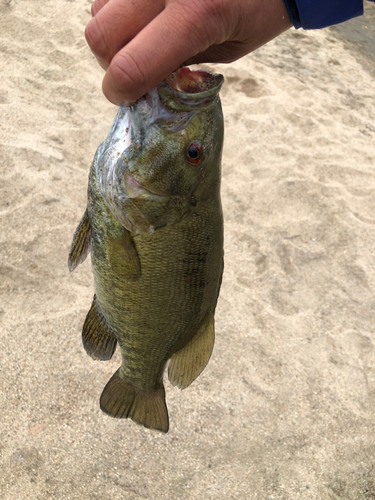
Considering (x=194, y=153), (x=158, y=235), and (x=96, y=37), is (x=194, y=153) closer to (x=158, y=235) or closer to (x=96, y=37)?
(x=158, y=235)

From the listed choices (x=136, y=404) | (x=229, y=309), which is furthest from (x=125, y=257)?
(x=229, y=309)

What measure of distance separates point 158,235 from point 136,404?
2.88ft

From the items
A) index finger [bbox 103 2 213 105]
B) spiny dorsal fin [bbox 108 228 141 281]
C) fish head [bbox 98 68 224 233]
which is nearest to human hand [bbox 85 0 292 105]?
index finger [bbox 103 2 213 105]

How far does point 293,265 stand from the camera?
14.5 feet

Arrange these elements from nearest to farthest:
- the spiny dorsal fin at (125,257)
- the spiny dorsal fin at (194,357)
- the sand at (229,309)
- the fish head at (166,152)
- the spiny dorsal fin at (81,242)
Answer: the fish head at (166,152)
the spiny dorsal fin at (125,257)
the spiny dorsal fin at (81,242)
the spiny dorsal fin at (194,357)
the sand at (229,309)

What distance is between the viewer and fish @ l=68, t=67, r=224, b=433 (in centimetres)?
145

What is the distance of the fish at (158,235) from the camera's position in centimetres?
145

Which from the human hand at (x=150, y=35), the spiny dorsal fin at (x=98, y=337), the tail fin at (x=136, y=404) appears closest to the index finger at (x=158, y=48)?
the human hand at (x=150, y=35)

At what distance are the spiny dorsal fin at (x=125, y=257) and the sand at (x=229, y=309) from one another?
1.90 metres

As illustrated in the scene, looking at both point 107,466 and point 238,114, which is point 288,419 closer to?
point 107,466

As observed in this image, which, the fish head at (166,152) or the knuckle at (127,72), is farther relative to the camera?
the fish head at (166,152)

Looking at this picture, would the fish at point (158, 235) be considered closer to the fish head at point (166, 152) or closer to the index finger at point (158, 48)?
the fish head at point (166, 152)

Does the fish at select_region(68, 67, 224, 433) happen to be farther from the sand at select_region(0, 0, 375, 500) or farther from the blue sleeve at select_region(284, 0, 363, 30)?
the sand at select_region(0, 0, 375, 500)

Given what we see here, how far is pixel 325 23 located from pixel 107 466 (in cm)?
278
